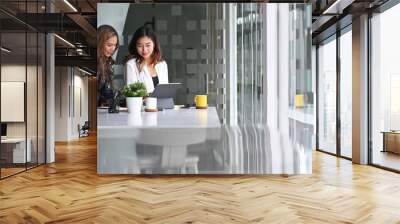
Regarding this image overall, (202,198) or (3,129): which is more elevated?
(3,129)

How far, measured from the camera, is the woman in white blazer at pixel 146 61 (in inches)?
257

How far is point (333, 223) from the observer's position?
3.76m

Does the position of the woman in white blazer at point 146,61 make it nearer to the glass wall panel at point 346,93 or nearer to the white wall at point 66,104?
the glass wall panel at point 346,93

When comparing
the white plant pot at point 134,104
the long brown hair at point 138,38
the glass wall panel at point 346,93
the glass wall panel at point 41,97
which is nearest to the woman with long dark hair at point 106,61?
the long brown hair at point 138,38

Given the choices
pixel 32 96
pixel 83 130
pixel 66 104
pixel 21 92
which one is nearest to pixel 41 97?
pixel 32 96

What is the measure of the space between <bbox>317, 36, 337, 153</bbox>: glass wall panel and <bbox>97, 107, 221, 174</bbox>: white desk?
15.7ft

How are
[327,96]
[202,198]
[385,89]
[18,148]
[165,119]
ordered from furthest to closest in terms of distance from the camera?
[327,96]
[385,89]
[18,148]
[165,119]
[202,198]

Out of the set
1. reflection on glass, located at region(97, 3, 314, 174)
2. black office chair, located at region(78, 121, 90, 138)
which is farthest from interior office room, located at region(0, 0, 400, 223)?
black office chair, located at region(78, 121, 90, 138)

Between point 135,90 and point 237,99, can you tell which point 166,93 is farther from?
point 237,99

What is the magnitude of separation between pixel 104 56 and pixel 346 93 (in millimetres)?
5580

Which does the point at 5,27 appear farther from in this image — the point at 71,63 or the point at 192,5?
the point at 71,63

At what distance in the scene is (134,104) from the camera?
629 cm

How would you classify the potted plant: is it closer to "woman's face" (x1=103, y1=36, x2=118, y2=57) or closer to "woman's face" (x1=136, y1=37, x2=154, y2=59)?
"woman's face" (x1=136, y1=37, x2=154, y2=59)

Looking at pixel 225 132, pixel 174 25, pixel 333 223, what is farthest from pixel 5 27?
pixel 333 223
